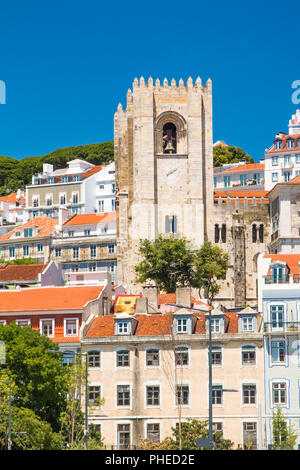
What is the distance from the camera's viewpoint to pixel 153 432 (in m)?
60.2

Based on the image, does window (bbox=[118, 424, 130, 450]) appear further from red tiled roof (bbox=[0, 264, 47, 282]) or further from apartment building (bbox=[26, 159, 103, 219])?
apartment building (bbox=[26, 159, 103, 219])

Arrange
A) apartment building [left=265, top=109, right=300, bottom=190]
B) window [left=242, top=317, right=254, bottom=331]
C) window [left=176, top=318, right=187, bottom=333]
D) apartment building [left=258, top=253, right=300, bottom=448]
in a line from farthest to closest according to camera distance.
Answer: apartment building [left=265, top=109, right=300, bottom=190]
window [left=176, top=318, right=187, bottom=333]
window [left=242, top=317, right=254, bottom=331]
apartment building [left=258, top=253, right=300, bottom=448]

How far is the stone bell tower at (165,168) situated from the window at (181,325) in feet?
137

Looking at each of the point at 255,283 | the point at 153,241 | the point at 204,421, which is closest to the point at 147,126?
the point at 153,241

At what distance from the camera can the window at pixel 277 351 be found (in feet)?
198

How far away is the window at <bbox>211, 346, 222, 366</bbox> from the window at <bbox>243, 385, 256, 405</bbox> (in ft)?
7.51

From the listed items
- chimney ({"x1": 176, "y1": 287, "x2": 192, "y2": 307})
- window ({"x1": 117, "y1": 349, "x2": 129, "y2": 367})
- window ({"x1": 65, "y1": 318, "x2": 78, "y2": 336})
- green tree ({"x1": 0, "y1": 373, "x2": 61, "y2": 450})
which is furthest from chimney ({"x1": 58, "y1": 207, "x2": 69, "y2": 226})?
green tree ({"x1": 0, "y1": 373, "x2": 61, "y2": 450})

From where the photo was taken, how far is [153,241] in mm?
103250

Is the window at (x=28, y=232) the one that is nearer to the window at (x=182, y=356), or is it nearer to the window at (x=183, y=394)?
the window at (x=182, y=356)

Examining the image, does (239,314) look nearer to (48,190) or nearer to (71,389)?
(71,389)

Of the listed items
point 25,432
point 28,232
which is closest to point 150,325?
point 25,432

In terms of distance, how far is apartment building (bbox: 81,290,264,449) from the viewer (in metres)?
59.8

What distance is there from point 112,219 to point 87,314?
67.3m

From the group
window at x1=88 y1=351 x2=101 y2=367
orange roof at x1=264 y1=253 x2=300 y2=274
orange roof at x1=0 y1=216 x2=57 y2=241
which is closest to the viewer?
window at x1=88 y1=351 x2=101 y2=367
